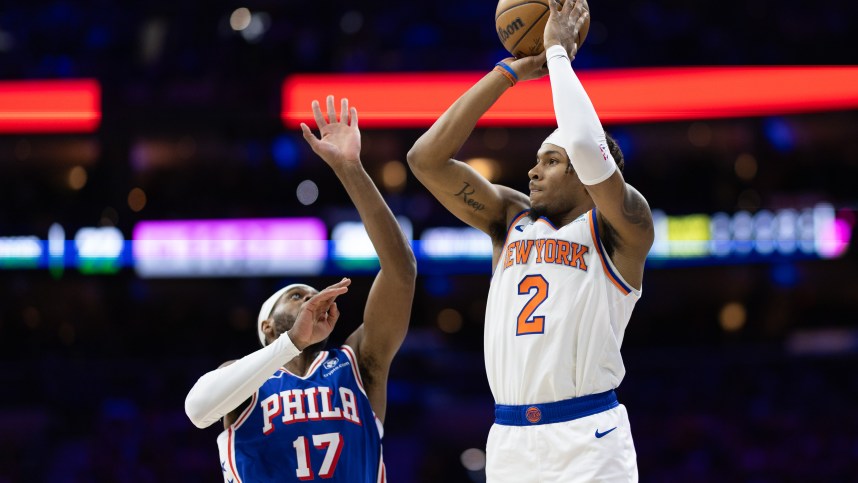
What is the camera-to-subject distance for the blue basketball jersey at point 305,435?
4121mm

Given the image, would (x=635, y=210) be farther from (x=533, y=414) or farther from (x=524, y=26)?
(x=524, y=26)

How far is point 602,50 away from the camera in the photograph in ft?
36.8

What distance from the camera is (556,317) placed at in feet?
11.6

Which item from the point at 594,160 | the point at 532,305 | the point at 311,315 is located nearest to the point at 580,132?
the point at 594,160

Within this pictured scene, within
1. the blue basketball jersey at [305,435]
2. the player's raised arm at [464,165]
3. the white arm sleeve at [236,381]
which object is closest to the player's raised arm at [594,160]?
the player's raised arm at [464,165]

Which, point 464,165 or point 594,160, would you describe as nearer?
point 594,160

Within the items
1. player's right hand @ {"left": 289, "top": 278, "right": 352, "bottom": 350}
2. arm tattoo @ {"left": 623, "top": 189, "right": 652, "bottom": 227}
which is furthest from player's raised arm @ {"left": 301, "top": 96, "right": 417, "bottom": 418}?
arm tattoo @ {"left": 623, "top": 189, "right": 652, "bottom": 227}

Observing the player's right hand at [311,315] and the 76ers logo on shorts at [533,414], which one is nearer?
the 76ers logo on shorts at [533,414]

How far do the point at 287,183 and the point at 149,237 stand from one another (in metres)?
2.14

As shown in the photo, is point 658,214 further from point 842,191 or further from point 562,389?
point 562,389

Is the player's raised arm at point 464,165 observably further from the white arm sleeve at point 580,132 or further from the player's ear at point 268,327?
the player's ear at point 268,327

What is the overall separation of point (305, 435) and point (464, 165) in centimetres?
131

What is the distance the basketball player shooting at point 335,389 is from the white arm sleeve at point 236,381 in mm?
107

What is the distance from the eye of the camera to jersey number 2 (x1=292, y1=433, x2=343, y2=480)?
4105 mm
